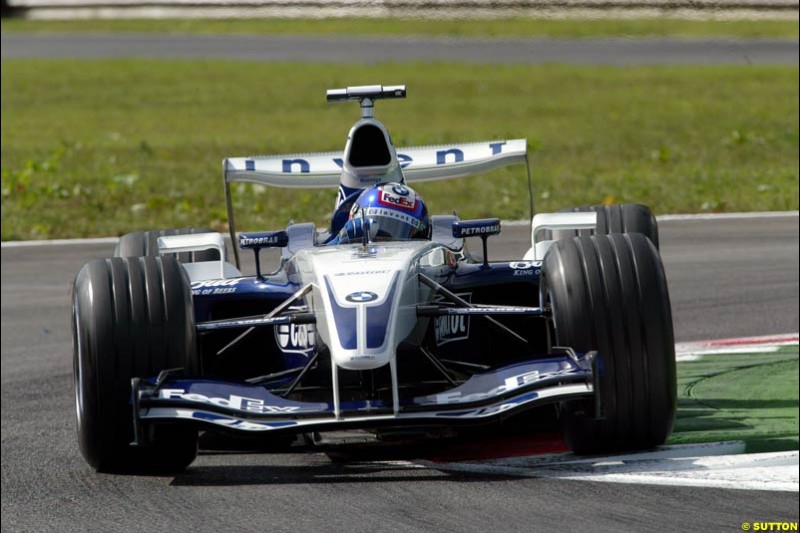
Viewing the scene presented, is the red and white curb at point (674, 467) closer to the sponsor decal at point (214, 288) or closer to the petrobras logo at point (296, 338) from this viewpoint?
the petrobras logo at point (296, 338)

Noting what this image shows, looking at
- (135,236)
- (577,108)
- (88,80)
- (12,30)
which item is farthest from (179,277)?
(12,30)

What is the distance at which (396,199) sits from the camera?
26.5ft

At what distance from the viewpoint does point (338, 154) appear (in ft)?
31.8

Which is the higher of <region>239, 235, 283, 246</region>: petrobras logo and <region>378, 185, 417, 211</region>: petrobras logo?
<region>378, 185, 417, 211</region>: petrobras logo

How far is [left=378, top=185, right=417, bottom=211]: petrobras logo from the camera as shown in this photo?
8.04 meters

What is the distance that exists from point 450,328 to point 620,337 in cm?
124

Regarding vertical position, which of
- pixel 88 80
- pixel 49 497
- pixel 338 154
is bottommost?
pixel 49 497

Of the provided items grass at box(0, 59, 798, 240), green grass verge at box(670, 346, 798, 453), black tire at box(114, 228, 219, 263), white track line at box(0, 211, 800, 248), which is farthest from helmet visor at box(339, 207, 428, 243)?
grass at box(0, 59, 798, 240)

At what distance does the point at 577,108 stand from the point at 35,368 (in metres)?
16.3

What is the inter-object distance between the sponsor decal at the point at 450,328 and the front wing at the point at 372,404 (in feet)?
3.10

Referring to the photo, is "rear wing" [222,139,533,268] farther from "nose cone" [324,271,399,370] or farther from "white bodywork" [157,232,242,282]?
"nose cone" [324,271,399,370]

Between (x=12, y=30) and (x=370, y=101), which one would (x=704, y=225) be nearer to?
(x=370, y=101)

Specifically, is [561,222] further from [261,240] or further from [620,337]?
[620,337]

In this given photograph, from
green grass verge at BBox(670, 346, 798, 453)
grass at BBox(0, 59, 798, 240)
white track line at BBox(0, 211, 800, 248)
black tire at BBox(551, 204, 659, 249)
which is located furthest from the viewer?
grass at BBox(0, 59, 798, 240)
